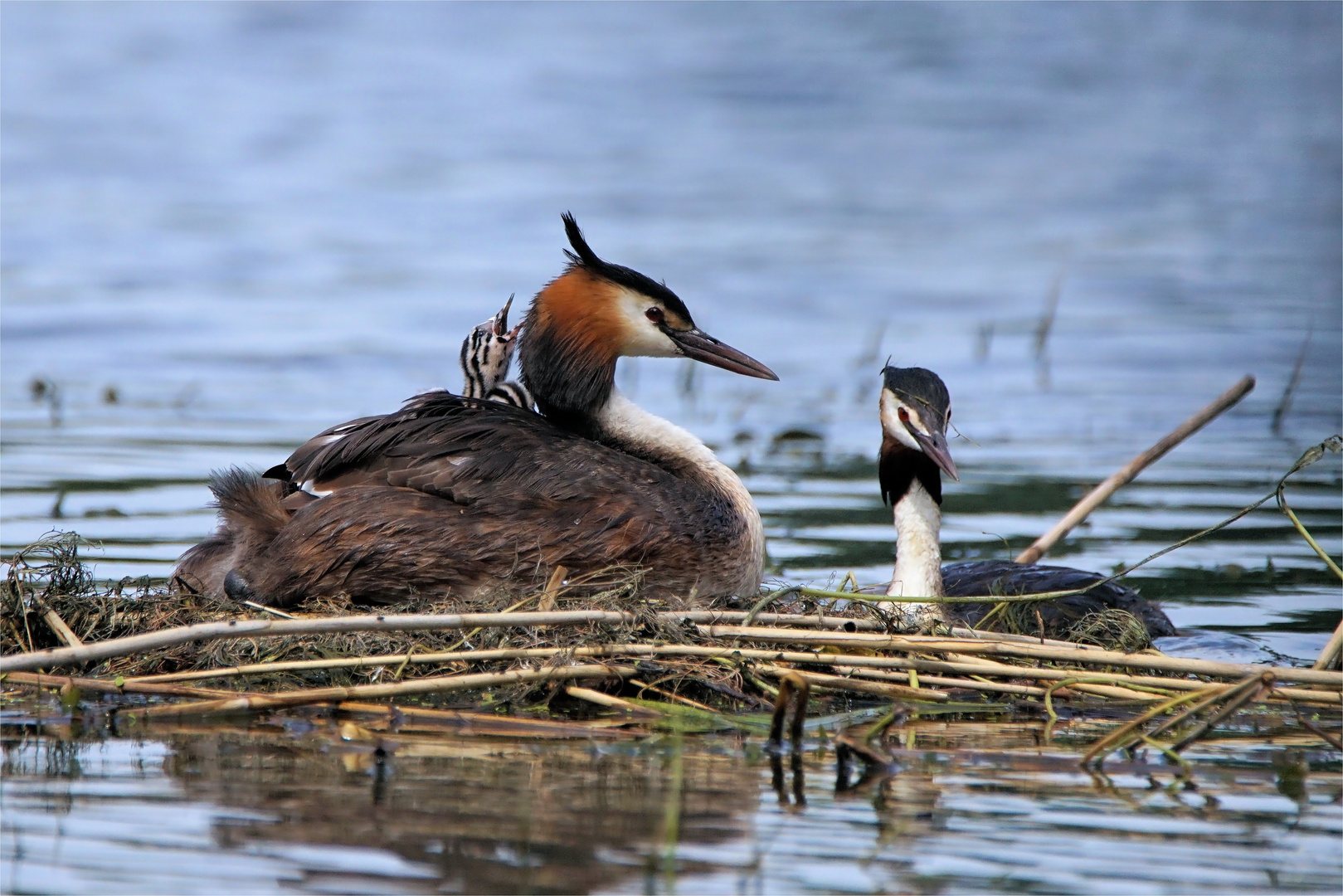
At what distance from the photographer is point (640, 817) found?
3.81m

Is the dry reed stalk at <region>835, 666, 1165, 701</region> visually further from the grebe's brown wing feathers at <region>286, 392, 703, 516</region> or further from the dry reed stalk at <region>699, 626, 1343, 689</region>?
the grebe's brown wing feathers at <region>286, 392, 703, 516</region>

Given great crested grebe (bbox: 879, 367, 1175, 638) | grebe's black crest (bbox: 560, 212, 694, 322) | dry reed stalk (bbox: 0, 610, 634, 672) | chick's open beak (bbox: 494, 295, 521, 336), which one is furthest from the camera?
chick's open beak (bbox: 494, 295, 521, 336)

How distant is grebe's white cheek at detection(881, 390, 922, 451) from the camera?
→ 6.13 meters

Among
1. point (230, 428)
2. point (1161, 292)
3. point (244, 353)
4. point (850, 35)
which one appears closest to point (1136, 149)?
point (850, 35)

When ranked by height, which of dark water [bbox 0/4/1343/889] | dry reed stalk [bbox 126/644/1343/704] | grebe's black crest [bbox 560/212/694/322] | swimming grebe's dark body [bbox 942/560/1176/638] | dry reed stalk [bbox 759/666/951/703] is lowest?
dry reed stalk [bbox 759/666/951/703]

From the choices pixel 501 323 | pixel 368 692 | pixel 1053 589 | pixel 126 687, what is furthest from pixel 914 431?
pixel 126 687

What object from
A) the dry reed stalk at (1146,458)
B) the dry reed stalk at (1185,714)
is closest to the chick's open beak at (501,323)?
the dry reed stalk at (1146,458)

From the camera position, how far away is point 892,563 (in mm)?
7629

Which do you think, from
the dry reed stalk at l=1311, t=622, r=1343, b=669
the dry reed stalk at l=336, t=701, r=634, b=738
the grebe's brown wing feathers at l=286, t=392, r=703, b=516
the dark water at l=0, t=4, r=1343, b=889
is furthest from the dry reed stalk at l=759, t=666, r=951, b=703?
the grebe's brown wing feathers at l=286, t=392, r=703, b=516

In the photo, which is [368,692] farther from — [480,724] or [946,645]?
[946,645]

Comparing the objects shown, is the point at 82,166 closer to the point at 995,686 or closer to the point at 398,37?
the point at 398,37

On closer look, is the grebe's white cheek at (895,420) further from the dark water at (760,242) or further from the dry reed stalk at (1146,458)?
the dry reed stalk at (1146,458)

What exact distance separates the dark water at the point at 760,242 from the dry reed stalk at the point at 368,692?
24cm

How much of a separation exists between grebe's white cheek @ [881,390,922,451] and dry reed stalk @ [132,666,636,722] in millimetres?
1798
